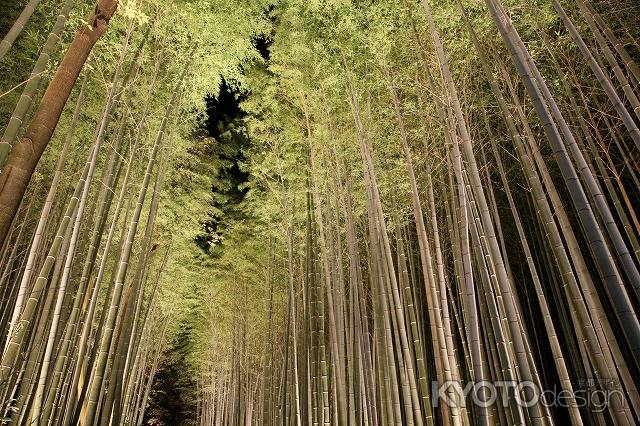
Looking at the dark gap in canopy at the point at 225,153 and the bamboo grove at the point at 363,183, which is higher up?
the dark gap in canopy at the point at 225,153

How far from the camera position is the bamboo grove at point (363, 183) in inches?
96.3

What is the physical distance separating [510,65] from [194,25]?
3.40 m

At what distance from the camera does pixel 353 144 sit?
5.39 metres

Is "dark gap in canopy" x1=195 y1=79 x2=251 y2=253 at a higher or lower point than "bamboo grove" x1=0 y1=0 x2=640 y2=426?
higher

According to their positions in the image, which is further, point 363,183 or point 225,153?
point 225,153

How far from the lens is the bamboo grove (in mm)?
2447

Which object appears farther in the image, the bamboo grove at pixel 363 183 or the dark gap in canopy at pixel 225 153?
the dark gap in canopy at pixel 225 153

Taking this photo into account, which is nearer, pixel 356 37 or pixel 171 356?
pixel 356 37

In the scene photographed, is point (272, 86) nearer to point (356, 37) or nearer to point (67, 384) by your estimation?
point (356, 37)

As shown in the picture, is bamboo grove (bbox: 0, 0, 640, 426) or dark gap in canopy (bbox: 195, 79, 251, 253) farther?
dark gap in canopy (bbox: 195, 79, 251, 253)

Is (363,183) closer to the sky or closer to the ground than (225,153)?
closer to the ground

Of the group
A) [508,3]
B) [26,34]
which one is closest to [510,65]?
[508,3]

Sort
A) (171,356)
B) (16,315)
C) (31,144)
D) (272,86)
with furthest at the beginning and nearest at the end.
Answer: (171,356)
(272,86)
(16,315)
(31,144)

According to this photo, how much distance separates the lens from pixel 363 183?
540 cm
